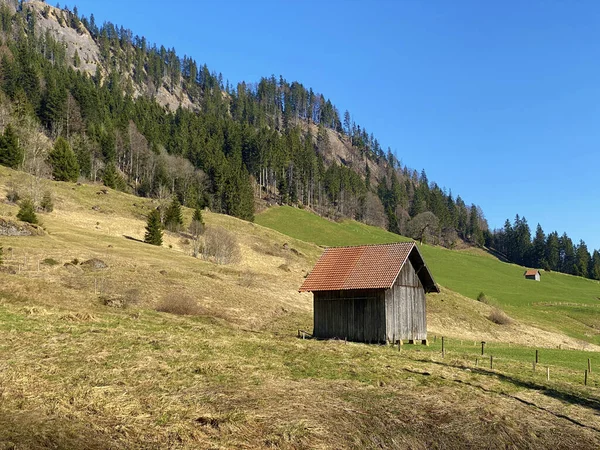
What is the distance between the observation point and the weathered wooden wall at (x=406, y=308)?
3688 centimetres

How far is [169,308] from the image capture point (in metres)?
36.2

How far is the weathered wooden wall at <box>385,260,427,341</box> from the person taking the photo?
3688cm

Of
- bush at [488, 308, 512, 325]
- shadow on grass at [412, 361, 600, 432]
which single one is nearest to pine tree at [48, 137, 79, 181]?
bush at [488, 308, 512, 325]

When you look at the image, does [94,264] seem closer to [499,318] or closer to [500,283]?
[499,318]

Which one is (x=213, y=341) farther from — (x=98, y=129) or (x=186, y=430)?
(x=98, y=129)

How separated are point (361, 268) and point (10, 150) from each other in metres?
72.2

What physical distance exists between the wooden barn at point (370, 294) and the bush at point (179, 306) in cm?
764

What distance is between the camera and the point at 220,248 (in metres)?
67.7

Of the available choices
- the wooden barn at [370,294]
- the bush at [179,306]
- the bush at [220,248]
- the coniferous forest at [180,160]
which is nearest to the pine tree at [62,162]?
the coniferous forest at [180,160]

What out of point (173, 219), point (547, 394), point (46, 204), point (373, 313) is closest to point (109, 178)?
point (173, 219)

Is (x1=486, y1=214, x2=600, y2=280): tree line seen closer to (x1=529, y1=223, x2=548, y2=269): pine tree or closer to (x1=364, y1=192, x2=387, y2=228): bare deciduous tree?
(x1=529, y1=223, x2=548, y2=269): pine tree

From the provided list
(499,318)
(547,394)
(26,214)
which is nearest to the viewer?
(547,394)

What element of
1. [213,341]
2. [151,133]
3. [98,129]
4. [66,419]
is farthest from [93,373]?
[151,133]

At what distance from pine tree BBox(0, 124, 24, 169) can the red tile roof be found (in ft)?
223
